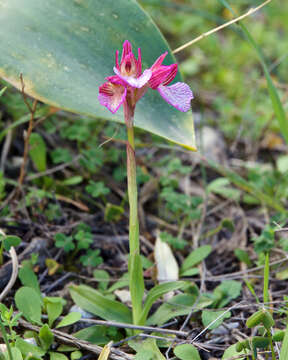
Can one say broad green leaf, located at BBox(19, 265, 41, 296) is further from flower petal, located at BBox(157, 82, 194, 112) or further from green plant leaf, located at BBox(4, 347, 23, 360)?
flower petal, located at BBox(157, 82, 194, 112)

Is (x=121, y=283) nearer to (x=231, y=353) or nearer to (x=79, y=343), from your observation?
(x=79, y=343)

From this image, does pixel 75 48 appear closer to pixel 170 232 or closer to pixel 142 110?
pixel 142 110

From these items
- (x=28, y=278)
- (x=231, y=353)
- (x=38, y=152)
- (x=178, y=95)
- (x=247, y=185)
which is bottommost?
(x=231, y=353)

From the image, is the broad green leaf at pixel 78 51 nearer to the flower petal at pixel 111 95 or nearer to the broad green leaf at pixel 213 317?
the flower petal at pixel 111 95

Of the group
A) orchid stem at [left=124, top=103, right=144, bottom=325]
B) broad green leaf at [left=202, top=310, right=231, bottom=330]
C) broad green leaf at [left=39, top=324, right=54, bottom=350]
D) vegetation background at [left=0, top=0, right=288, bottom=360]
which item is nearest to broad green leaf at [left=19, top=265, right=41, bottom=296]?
vegetation background at [left=0, top=0, right=288, bottom=360]

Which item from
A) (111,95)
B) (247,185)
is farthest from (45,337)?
(247,185)
